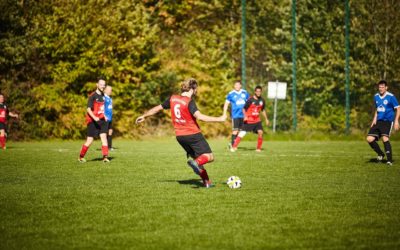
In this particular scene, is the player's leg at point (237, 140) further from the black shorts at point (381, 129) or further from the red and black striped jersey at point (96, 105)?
the red and black striped jersey at point (96, 105)

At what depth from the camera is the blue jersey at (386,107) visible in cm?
1470

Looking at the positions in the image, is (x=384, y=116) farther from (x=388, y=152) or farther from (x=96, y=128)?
(x=96, y=128)

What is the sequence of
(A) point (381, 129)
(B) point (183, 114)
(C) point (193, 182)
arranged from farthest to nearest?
(A) point (381, 129)
(C) point (193, 182)
(B) point (183, 114)

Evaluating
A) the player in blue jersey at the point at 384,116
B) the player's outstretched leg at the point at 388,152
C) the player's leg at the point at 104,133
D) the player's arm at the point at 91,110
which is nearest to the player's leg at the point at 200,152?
the player's arm at the point at 91,110

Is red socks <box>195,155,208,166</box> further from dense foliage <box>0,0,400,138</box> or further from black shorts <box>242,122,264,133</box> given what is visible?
dense foliage <box>0,0,400,138</box>

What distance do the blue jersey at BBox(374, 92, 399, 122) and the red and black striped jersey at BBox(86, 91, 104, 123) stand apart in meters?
7.08

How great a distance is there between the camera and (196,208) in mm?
8023

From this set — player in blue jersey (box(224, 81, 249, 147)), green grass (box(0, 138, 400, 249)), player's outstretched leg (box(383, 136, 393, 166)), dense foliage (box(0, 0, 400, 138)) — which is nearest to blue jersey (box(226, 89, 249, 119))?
player in blue jersey (box(224, 81, 249, 147))

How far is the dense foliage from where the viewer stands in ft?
88.8

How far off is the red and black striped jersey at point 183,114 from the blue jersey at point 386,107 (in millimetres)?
6631

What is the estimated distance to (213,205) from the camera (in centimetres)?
826

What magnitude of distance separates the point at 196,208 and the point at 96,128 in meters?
7.65

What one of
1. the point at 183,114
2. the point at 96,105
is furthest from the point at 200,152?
the point at 96,105

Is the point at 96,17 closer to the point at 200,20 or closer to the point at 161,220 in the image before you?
the point at 200,20
